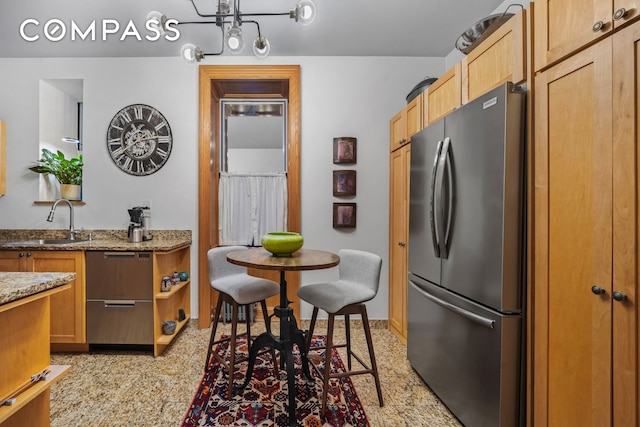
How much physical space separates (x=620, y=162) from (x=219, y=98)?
3.46 metres

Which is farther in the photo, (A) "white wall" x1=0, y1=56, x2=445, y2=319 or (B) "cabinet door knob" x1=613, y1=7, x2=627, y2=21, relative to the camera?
(A) "white wall" x1=0, y1=56, x2=445, y2=319

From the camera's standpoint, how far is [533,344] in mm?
1397

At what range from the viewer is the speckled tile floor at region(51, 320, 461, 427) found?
5.90ft

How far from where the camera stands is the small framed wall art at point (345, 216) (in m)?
3.20

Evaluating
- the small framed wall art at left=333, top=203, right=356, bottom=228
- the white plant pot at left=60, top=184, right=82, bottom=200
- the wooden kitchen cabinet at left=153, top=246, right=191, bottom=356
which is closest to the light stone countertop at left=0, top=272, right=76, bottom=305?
the wooden kitchen cabinet at left=153, top=246, right=191, bottom=356

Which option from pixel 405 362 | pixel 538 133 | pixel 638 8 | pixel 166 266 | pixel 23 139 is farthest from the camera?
pixel 23 139

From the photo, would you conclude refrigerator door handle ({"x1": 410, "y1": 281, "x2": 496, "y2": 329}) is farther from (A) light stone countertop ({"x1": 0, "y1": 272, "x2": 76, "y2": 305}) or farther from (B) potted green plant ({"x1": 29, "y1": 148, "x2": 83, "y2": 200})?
(B) potted green plant ({"x1": 29, "y1": 148, "x2": 83, "y2": 200})

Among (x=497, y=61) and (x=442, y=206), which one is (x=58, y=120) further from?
(x=497, y=61)

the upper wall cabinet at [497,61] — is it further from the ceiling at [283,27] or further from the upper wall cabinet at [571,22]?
the ceiling at [283,27]

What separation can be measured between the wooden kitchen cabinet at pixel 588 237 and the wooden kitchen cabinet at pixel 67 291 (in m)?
3.09

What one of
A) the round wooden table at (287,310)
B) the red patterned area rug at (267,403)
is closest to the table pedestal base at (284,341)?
the round wooden table at (287,310)

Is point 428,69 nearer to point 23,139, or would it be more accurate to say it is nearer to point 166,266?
point 166,266

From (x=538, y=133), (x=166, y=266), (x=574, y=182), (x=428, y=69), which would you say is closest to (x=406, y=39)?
(x=428, y=69)

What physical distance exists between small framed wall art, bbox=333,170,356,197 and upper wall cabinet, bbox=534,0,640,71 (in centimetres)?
195
